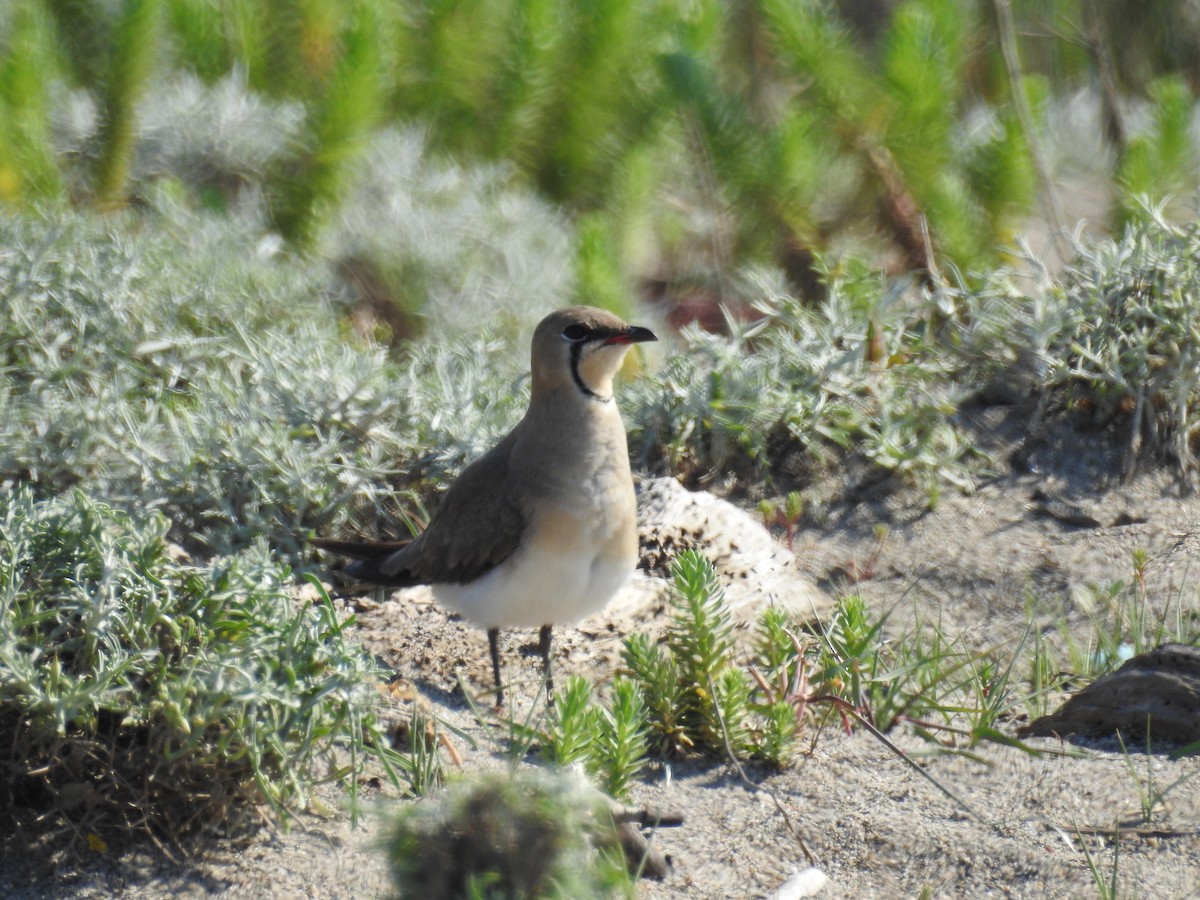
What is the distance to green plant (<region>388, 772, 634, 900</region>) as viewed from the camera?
212 centimetres

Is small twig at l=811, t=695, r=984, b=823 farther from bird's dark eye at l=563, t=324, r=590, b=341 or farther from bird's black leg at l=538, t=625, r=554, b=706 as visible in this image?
bird's dark eye at l=563, t=324, r=590, b=341

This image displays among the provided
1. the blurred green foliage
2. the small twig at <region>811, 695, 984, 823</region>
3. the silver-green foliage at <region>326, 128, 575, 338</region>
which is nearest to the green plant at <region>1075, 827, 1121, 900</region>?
the small twig at <region>811, 695, 984, 823</region>

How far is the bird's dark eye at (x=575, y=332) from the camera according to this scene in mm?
3918

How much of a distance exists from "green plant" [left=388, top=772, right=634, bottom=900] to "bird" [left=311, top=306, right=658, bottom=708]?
145 centimetres

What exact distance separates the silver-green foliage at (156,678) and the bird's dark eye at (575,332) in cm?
134

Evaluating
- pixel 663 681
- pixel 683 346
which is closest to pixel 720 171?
pixel 683 346

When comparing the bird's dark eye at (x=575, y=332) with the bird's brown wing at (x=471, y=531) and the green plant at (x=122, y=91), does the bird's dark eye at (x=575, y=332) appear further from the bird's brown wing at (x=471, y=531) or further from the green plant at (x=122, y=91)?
the green plant at (x=122, y=91)

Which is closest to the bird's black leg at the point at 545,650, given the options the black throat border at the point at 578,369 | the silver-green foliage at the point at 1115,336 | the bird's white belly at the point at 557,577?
the bird's white belly at the point at 557,577

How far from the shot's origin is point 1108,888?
264 cm

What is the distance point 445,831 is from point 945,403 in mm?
3248

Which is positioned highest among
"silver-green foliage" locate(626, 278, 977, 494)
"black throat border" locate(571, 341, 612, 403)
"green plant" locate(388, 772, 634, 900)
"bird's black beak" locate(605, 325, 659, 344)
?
"bird's black beak" locate(605, 325, 659, 344)

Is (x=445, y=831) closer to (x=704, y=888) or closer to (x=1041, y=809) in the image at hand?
(x=704, y=888)

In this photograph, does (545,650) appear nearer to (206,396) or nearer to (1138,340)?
(206,396)

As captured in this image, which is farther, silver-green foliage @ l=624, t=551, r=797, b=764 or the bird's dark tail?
the bird's dark tail
